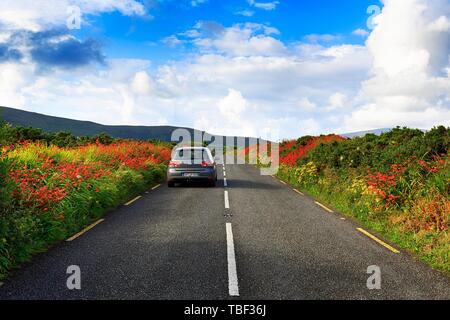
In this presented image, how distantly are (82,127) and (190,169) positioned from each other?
295 feet

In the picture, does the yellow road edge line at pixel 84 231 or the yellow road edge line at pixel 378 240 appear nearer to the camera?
the yellow road edge line at pixel 378 240

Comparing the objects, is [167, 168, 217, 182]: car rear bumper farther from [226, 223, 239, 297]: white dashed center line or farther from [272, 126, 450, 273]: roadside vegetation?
[226, 223, 239, 297]: white dashed center line

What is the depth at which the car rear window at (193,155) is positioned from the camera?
1741 centimetres

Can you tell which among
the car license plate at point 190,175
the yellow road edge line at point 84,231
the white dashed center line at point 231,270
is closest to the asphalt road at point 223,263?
the white dashed center line at point 231,270

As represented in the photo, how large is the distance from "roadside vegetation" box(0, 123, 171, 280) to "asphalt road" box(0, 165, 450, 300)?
408mm

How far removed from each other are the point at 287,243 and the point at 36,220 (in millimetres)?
4827

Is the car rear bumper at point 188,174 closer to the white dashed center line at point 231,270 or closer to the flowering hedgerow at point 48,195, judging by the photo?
the flowering hedgerow at point 48,195

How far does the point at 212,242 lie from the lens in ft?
24.6

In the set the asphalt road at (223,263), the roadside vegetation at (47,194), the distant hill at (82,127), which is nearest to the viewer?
the asphalt road at (223,263)

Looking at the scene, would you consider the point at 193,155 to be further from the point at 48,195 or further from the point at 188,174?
the point at 48,195

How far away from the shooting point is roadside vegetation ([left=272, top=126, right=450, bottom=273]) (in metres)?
7.71

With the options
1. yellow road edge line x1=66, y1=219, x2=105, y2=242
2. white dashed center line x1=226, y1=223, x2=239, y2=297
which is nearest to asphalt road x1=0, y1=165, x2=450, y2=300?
white dashed center line x1=226, y1=223, x2=239, y2=297
